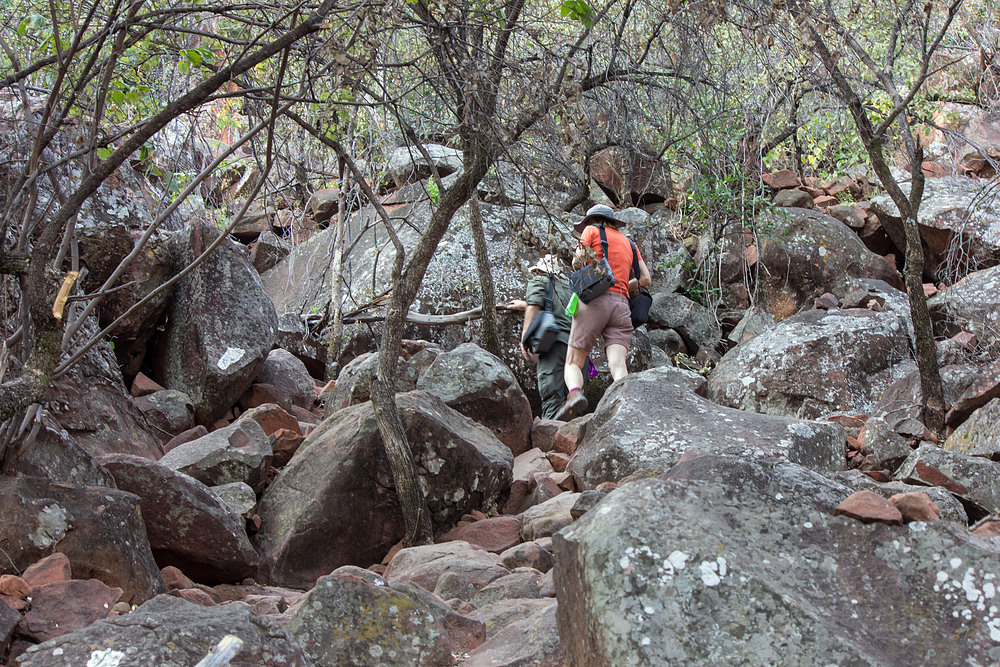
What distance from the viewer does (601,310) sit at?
7340mm

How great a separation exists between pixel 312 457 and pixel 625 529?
328 cm

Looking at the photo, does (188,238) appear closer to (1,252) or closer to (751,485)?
(1,252)

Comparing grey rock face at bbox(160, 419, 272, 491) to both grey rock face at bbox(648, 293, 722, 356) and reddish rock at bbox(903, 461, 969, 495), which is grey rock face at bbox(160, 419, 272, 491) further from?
grey rock face at bbox(648, 293, 722, 356)

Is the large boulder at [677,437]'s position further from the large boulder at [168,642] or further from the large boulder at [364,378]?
the large boulder at [168,642]

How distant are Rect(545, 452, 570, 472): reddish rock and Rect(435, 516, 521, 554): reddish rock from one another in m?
1.20

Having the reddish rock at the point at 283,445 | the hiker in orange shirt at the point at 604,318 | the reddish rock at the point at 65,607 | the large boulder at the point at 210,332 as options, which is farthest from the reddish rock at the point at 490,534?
the large boulder at the point at 210,332

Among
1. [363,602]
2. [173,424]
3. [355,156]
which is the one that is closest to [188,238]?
[173,424]

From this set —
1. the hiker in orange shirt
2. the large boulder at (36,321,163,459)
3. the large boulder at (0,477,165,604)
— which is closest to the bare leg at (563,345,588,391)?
the hiker in orange shirt

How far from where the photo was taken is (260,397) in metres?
8.16

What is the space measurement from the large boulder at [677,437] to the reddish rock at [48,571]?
2973 millimetres

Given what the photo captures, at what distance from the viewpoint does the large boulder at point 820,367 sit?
797 cm

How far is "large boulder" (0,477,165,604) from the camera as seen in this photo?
137 inches

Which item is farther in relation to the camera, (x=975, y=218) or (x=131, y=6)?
(x=975, y=218)

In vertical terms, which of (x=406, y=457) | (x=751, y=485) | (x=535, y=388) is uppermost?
(x=751, y=485)
